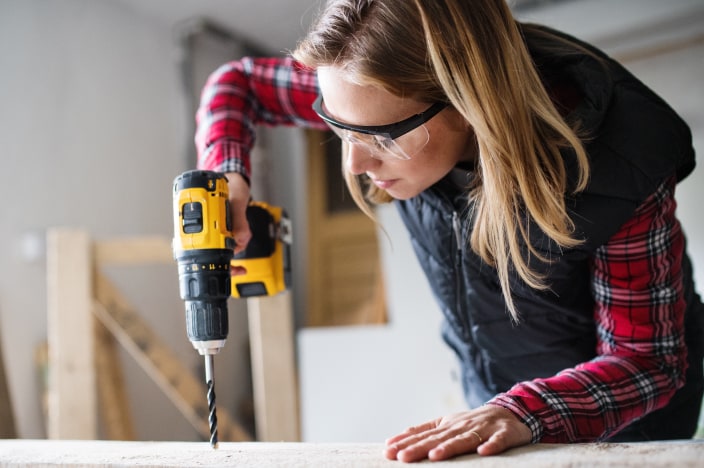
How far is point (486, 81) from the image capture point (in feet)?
2.89

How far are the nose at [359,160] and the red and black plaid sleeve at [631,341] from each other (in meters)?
0.41

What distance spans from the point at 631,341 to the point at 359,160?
551 mm

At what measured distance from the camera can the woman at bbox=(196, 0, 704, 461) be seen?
885 millimetres

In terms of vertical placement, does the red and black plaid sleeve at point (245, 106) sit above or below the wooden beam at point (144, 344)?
above

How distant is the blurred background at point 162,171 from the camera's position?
2.65 meters

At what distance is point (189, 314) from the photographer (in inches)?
42.4

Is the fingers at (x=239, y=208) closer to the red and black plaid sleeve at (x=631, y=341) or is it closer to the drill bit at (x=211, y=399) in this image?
the drill bit at (x=211, y=399)

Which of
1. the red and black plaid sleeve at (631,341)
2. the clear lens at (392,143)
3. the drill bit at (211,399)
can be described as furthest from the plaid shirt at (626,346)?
the drill bit at (211,399)

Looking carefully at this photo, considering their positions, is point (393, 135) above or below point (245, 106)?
below

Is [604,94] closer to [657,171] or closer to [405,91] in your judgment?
[657,171]

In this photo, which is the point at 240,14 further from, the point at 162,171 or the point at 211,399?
the point at 211,399

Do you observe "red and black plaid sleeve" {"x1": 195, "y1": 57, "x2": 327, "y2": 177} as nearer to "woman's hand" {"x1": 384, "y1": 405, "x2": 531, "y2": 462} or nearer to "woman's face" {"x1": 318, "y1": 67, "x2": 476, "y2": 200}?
"woman's face" {"x1": 318, "y1": 67, "x2": 476, "y2": 200}

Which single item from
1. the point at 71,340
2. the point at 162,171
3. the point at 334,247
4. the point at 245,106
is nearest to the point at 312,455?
the point at 245,106

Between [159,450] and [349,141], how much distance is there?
60 centimetres
